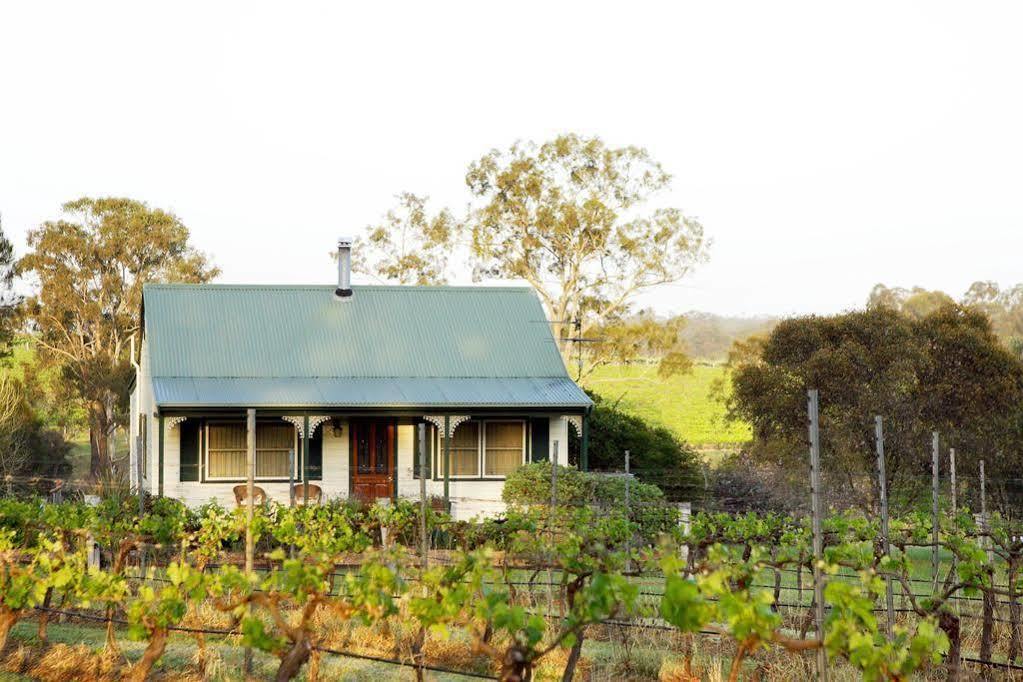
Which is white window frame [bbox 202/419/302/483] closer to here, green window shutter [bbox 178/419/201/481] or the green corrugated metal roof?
green window shutter [bbox 178/419/201/481]

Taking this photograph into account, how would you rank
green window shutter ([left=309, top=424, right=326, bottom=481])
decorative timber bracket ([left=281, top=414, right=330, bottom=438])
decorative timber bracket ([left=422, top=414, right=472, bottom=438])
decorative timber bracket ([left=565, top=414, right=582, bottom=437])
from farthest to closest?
decorative timber bracket ([left=565, top=414, right=582, bottom=437]) < green window shutter ([left=309, top=424, right=326, bottom=481]) < decorative timber bracket ([left=422, top=414, right=472, bottom=438]) < decorative timber bracket ([left=281, top=414, right=330, bottom=438])

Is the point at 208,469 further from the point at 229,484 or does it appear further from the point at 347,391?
the point at 347,391

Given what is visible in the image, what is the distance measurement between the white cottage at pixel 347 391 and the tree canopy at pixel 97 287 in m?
18.0

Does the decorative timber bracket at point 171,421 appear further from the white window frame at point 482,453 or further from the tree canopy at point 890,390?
the tree canopy at point 890,390

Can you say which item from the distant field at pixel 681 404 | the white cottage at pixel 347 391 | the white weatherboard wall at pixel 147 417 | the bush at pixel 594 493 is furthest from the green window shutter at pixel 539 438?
the distant field at pixel 681 404

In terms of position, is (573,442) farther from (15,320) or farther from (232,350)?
(15,320)

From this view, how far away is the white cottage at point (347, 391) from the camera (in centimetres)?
2481

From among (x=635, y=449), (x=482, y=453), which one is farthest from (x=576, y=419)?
(x=635, y=449)

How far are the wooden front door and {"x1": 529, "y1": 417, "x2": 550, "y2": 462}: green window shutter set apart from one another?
2802mm

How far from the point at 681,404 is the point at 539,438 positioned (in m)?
31.3

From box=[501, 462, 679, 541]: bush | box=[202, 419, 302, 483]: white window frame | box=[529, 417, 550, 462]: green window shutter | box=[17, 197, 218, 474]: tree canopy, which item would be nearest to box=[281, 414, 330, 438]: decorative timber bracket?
box=[202, 419, 302, 483]: white window frame

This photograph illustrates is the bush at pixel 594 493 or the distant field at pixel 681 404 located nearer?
the bush at pixel 594 493

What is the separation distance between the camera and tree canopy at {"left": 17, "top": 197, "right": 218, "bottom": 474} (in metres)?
45.2

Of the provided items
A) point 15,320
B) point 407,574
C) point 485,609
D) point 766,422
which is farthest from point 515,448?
point 15,320
